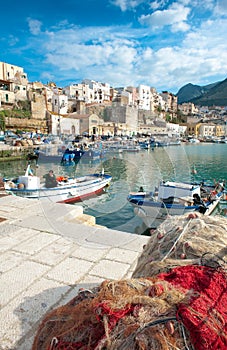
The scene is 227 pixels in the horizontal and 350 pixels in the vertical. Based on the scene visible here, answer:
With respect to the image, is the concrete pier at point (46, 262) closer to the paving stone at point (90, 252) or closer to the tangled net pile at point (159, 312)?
the paving stone at point (90, 252)

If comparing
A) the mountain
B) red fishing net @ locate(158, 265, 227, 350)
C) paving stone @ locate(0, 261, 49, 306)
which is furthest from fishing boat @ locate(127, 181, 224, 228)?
the mountain

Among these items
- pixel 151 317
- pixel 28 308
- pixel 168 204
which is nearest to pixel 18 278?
pixel 28 308

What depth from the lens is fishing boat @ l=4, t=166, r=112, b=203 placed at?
11.0 metres

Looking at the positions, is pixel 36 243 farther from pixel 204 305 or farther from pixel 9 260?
pixel 204 305

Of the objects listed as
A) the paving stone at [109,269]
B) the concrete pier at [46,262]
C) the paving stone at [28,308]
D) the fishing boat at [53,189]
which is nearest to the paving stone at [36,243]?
the concrete pier at [46,262]

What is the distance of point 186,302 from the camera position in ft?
4.23

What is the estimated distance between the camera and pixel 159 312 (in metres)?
1.24

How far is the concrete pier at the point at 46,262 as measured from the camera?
2381 millimetres

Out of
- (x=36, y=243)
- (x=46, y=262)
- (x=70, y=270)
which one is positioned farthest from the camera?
(x=36, y=243)

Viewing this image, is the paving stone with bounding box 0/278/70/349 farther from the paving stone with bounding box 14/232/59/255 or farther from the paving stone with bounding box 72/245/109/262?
the paving stone with bounding box 14/232/59/255

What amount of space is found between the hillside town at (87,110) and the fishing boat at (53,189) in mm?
Result: 26417

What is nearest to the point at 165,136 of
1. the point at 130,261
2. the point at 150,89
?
the point at 150,89

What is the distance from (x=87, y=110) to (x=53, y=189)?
5658 centimetres

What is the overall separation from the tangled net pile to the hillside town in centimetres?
3811
